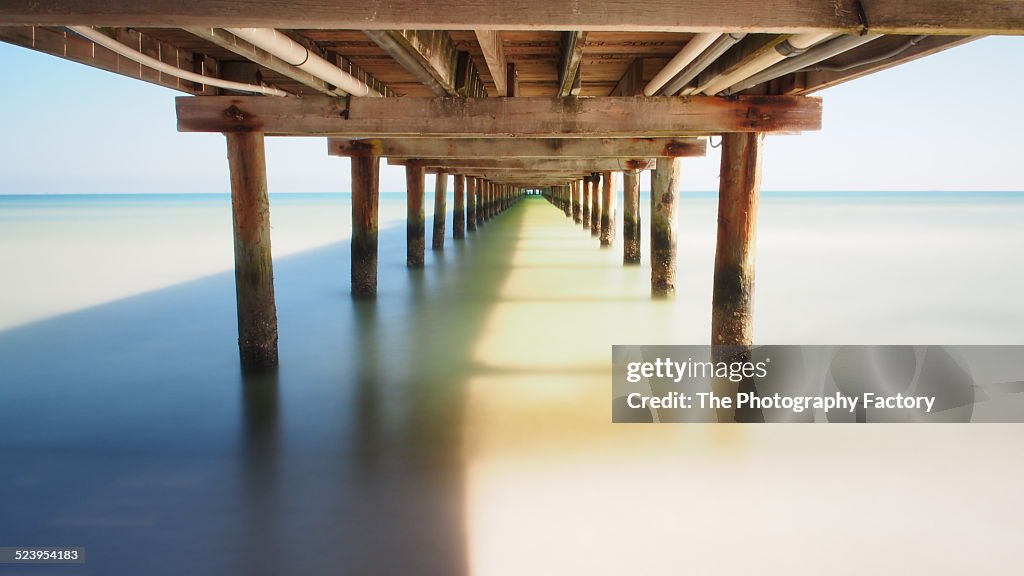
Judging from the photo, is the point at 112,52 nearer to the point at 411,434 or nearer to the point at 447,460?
the point at 411,434

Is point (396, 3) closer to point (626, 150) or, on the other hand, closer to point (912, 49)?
point (912, 49)

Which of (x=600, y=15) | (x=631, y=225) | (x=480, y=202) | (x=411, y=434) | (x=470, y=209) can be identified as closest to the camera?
(x=600, y=15)

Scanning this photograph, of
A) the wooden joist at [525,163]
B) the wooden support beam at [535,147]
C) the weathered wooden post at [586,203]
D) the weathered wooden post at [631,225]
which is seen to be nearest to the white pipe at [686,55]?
the wooden support beam at [535,147]

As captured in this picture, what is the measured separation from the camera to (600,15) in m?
2.06

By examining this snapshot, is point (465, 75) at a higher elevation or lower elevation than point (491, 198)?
higher

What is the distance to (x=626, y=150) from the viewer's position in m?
7.01

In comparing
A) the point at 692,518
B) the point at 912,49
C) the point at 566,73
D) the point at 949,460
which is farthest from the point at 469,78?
the point at 949,460

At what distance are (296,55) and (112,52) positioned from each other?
1155 millimetres

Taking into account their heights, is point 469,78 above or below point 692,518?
above

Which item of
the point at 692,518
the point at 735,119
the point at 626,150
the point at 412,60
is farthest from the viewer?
the point at 626,150

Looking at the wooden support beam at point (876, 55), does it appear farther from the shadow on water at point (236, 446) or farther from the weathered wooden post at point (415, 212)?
the weathered wooden post at point (415, 212)

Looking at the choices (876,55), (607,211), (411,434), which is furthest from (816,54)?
(607,211)

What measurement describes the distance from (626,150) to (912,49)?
4.18 metres

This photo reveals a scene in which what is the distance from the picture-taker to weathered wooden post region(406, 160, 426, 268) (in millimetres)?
10289
